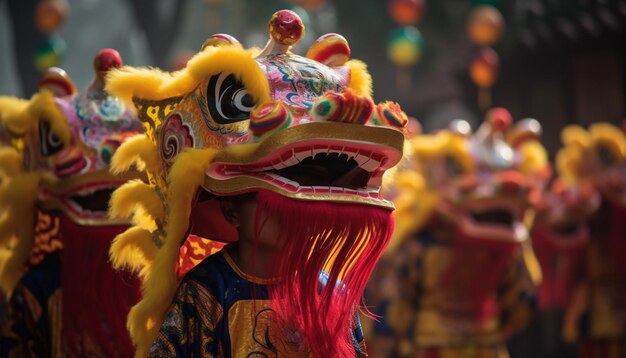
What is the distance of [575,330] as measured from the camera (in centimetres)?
917

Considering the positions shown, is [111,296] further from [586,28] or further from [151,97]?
[586,28]

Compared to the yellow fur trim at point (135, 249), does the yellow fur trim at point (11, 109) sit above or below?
above

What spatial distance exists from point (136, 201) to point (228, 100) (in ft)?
1.48

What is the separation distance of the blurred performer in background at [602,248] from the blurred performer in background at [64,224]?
17.5 ft

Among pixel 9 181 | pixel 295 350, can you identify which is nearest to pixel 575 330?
pixel 9 181

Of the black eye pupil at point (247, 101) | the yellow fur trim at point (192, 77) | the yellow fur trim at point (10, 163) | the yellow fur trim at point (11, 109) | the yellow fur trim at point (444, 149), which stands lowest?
the black eye pupil at point (247, 101)

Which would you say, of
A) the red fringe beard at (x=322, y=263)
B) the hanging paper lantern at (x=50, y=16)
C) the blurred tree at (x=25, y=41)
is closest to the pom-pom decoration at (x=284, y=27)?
the red fringe beard at (x=322, y=263)

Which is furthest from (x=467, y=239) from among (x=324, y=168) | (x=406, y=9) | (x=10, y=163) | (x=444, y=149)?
(x=406, y=9)

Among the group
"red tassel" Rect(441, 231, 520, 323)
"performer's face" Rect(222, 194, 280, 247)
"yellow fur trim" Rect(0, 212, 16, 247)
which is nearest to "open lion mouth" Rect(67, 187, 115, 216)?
"yellow fur trim" Rect(0, 212, 16, 247)

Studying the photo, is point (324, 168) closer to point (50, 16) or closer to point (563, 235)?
point (563, 235)

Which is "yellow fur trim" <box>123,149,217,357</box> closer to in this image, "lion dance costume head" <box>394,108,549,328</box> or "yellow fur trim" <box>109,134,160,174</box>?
"yellow fur trim" <box>109,134,160,174</box>

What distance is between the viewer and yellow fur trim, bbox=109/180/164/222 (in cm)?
329

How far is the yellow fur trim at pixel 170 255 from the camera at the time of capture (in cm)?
308

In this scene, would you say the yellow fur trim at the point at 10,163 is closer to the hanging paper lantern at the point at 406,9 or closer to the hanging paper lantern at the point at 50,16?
the hanging paper lantern at the point at 50,16
